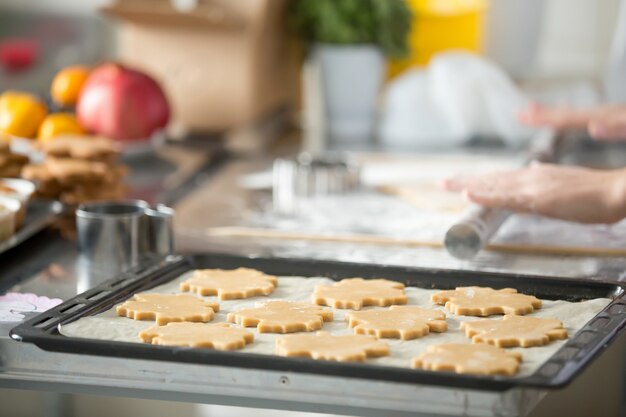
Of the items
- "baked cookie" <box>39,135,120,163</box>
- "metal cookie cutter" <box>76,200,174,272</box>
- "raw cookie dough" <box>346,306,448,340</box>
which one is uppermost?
"baked cookie" <box>39,135,120,163</box>

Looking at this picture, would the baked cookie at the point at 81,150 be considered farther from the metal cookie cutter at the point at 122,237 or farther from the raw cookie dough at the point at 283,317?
the raw cookie dough at the point at 283,317

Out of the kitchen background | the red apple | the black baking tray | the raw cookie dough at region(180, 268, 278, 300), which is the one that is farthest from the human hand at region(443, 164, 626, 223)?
the kitchen background

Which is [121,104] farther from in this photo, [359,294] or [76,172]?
[359,294]

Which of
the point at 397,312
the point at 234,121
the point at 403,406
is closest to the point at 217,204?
the point at 234,121

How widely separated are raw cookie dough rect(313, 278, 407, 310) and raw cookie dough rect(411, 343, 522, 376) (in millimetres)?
171

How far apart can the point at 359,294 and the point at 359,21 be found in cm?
132

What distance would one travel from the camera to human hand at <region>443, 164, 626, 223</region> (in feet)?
4.77

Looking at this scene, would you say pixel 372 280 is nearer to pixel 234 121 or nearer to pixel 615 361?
pixel 615 361

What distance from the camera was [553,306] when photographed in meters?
1.18

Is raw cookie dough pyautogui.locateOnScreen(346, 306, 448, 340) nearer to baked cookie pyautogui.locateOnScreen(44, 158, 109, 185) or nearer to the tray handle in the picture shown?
the tray handle

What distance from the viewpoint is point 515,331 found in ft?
3.52

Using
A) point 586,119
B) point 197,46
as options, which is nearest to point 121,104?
point 197,46

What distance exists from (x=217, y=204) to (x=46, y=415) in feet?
2.54

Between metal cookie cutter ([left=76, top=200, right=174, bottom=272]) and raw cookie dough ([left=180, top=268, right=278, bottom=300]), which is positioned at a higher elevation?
metal cookie cutter ([left=76, top=200, right=174, bottom=272])
